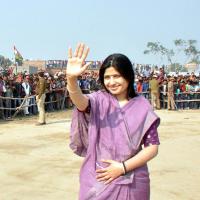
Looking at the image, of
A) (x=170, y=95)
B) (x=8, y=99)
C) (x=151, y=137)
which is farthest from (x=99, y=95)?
(x=170, y=95)

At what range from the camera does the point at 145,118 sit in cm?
238

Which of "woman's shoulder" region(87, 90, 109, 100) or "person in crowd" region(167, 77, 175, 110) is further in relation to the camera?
"person in crowd" region(167, 77, 175, 110)

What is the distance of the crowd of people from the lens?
14.4 m

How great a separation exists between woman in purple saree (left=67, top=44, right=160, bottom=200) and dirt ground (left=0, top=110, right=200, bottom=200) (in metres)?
2.86

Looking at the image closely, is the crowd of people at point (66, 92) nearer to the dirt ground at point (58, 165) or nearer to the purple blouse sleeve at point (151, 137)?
the dirt ground at point (58, 165)

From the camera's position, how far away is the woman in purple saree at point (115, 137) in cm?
233

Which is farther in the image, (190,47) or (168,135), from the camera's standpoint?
(190,47)

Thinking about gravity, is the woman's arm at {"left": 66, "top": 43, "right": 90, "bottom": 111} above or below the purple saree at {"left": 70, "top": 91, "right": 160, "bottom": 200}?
above

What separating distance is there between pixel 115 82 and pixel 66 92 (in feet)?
51.1

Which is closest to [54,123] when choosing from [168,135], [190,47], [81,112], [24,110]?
[24,110]

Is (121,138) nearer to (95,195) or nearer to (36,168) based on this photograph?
(95,195)

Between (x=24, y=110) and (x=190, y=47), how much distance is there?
5760cm

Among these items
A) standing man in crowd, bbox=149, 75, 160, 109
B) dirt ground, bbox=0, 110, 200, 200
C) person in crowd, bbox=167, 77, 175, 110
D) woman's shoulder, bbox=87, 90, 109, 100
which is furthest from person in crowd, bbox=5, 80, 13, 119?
woman's shoulder, bbox=87, 90, 109, 100

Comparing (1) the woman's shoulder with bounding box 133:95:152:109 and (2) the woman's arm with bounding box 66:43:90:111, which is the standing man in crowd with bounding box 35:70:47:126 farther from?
(2) the woman's arm with bounding box 66:43:90:111
